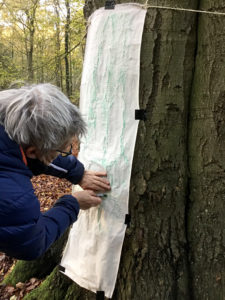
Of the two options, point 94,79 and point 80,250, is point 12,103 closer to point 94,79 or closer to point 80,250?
point 94,79

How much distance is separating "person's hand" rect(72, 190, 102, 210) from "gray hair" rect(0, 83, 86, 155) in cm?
Result: 47

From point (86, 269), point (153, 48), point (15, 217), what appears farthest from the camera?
point (86, 269)

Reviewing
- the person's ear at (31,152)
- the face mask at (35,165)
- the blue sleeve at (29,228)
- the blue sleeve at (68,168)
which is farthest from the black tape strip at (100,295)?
the person's ear at (31,152)

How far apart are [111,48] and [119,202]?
1028 millimetres

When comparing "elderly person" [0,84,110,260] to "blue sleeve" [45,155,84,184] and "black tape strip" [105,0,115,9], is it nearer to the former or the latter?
"blue sleeve" [45,155,84,184]

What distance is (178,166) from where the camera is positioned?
172cm

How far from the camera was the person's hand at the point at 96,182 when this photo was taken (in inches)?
69.2

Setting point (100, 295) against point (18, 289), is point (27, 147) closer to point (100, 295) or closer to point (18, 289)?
→ point (100, 295)

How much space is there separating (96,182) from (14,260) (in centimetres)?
247

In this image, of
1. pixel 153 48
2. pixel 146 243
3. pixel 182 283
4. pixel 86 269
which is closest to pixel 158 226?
pixel 146 243

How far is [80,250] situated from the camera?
189 centimetres

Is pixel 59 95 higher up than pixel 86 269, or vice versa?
pixel 59 95

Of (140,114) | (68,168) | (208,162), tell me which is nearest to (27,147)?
(68,168)

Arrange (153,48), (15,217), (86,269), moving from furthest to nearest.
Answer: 1. (86,269)
2. (153,48)
3. (15,217)
